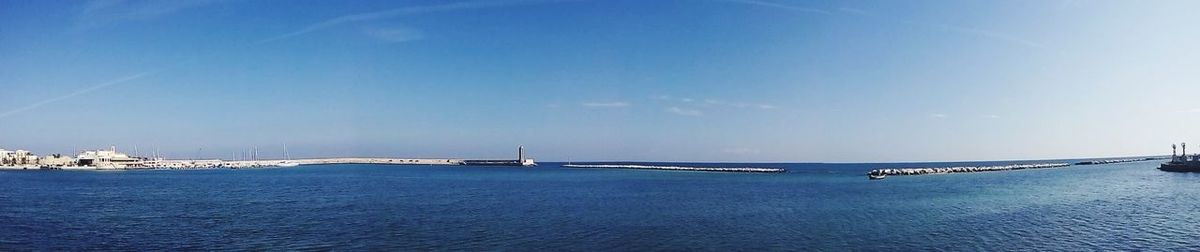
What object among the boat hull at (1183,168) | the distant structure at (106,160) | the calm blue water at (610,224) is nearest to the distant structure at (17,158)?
the distant structure at (106,160)

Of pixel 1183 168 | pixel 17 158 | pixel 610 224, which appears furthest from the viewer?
pixel 17 158

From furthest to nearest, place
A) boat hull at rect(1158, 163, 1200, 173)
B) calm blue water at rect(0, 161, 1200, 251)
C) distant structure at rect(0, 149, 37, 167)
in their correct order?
distant structure at rect(0, 149, 37, 167)
boat hull at rect(1158, 163, 1200, 173)
calm blue water at rect(0, 161, 1200, 251)

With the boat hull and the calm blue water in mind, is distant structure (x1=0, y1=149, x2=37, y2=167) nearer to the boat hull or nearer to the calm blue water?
the calm blue water

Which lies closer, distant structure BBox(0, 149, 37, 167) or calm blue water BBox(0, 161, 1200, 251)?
calm blue water BBox(0, 161, 1200, 251)

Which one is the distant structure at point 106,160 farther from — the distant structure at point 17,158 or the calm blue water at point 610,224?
the calm blue water at point 610,224

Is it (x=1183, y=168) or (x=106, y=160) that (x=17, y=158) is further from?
A: (x=1183, y=168)

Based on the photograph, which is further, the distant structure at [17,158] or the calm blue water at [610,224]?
the distant structure at [17,158]

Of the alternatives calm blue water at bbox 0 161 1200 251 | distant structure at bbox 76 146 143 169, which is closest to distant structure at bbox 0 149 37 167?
distant structure at bbox 76 146 143 169

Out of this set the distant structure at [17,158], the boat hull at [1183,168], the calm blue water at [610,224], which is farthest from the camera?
the distant structure at [17,158]

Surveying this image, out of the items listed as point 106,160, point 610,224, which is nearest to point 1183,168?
point 610,224

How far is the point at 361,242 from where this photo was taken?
24.2 metres

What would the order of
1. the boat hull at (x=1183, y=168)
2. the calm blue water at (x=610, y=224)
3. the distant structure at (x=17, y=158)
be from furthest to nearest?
the distant structure at (x=17, y=158), the boat hull at (x=1183, y=168), the calm blue water at (x=610, y=224)

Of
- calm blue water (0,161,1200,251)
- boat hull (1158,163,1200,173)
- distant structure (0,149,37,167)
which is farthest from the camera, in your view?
distant structure (0,149,37,167)

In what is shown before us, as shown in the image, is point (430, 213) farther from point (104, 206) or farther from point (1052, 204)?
point (1052, 204)
